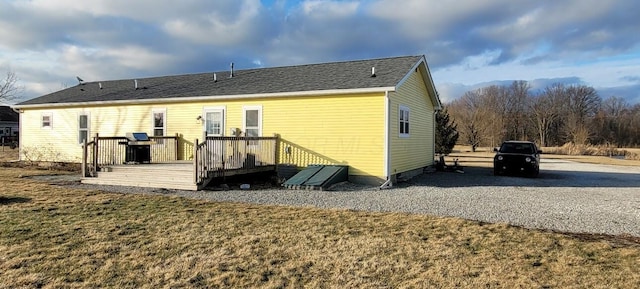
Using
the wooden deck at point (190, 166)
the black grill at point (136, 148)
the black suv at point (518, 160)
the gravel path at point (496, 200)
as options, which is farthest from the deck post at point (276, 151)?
the black suv at point (518, 160)

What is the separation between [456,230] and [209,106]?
10787mm

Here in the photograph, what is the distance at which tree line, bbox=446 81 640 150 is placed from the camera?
1793 inches

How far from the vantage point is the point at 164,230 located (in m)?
6.29

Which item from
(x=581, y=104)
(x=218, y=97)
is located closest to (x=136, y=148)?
(x=218, y=97)

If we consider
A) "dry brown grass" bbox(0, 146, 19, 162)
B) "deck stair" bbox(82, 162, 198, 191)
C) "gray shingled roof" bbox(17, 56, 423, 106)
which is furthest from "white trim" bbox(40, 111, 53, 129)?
"deck stair" bbox(82, 162, 198, 191)

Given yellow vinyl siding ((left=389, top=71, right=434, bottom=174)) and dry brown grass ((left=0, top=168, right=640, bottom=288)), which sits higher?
yellow vinyl siding ((left=389, top=71, right=434, bottom=174))

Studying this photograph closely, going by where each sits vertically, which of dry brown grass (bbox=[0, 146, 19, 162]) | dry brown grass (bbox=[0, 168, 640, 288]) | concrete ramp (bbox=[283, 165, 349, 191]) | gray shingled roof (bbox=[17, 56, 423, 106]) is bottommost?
dry brown grass (bbox=[0, 168, 640, 288])

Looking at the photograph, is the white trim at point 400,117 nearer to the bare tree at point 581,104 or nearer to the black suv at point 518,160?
the black suv at point 518,160

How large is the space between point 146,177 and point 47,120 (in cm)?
997

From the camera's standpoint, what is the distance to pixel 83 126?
17391mm

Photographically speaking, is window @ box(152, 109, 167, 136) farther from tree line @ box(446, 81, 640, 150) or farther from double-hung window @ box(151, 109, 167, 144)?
tree line @ box(446, 81, 640, 150)

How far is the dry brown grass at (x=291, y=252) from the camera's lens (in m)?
4.25

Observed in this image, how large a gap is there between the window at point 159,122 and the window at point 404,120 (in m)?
9.02

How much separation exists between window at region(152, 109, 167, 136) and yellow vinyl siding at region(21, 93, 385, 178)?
0.16 m
